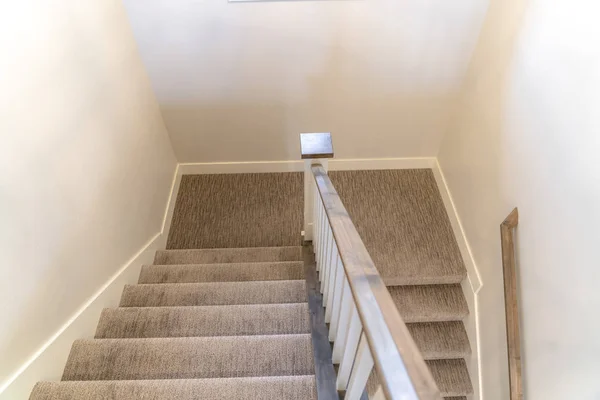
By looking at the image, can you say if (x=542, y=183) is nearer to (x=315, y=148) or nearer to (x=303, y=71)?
(x=315, y=148)

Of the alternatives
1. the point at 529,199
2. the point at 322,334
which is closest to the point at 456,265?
the point at 529,199

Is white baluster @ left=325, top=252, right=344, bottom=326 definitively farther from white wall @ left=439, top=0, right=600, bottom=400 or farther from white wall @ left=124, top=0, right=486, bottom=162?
white wall @ left=124, top=0, right=486, bottom=162

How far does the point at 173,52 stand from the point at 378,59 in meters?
1.32

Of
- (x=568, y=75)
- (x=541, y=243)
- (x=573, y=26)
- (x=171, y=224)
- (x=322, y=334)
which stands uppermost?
(x=171, y=224)

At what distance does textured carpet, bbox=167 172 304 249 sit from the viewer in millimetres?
3141

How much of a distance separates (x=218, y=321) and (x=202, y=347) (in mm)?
220

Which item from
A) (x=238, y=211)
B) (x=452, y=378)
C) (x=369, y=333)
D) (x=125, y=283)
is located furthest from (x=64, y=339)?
(x=452, y=378)

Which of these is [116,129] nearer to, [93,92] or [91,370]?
[93,92]

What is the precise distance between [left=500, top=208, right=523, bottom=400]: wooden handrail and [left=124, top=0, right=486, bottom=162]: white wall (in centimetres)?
120

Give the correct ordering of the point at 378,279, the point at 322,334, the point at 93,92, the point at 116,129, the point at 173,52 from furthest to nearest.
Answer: the point at 173,52 → the point at 116,129 → the point at 93,92 → the point at 322,334 → the point at 378,279

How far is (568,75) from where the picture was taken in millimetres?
1713

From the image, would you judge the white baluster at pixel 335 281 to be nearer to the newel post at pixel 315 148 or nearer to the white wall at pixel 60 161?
the newel post at pixel 315 148

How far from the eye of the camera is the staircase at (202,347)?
1.33 metres

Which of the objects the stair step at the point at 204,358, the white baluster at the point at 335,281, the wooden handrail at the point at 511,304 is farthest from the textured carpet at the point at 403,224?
the stair step at the point at 204,358
